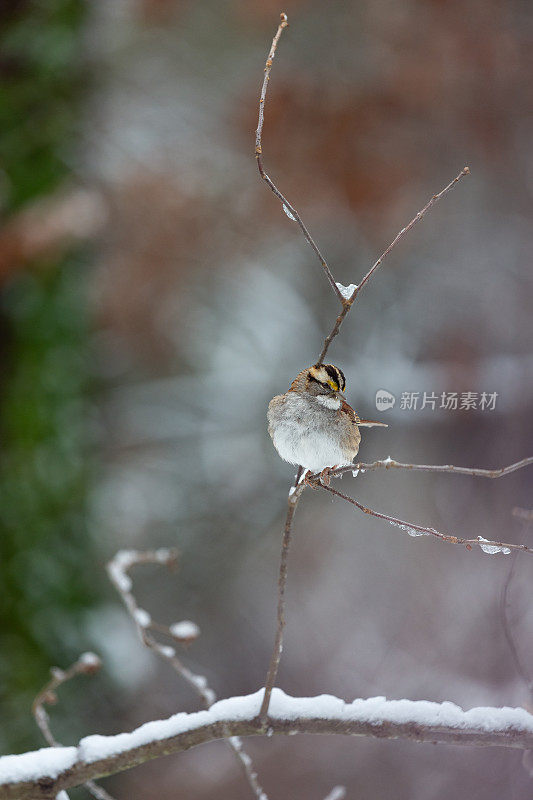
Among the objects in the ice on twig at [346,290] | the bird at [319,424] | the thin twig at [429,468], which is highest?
the ice on twig at [346,290]

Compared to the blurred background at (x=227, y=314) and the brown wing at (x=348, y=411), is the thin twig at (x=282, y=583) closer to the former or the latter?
the brown wing at (x=348, y=411)

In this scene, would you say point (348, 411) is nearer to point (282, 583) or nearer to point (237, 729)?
point (282, 583)

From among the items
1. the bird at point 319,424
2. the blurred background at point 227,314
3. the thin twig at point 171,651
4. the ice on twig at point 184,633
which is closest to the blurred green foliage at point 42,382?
the blurred background at point 227,314

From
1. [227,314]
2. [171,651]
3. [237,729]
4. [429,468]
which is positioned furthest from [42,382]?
[429,468]

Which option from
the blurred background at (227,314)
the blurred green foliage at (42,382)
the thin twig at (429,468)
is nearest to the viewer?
the thin twig at (429,468)

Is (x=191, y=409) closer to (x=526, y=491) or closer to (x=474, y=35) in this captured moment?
(x=474, y=35)

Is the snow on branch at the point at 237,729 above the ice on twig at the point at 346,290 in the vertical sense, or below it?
below

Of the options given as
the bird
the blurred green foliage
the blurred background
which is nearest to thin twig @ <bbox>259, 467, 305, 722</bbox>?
the bird

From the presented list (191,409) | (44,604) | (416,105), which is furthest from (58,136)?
(44,604)
